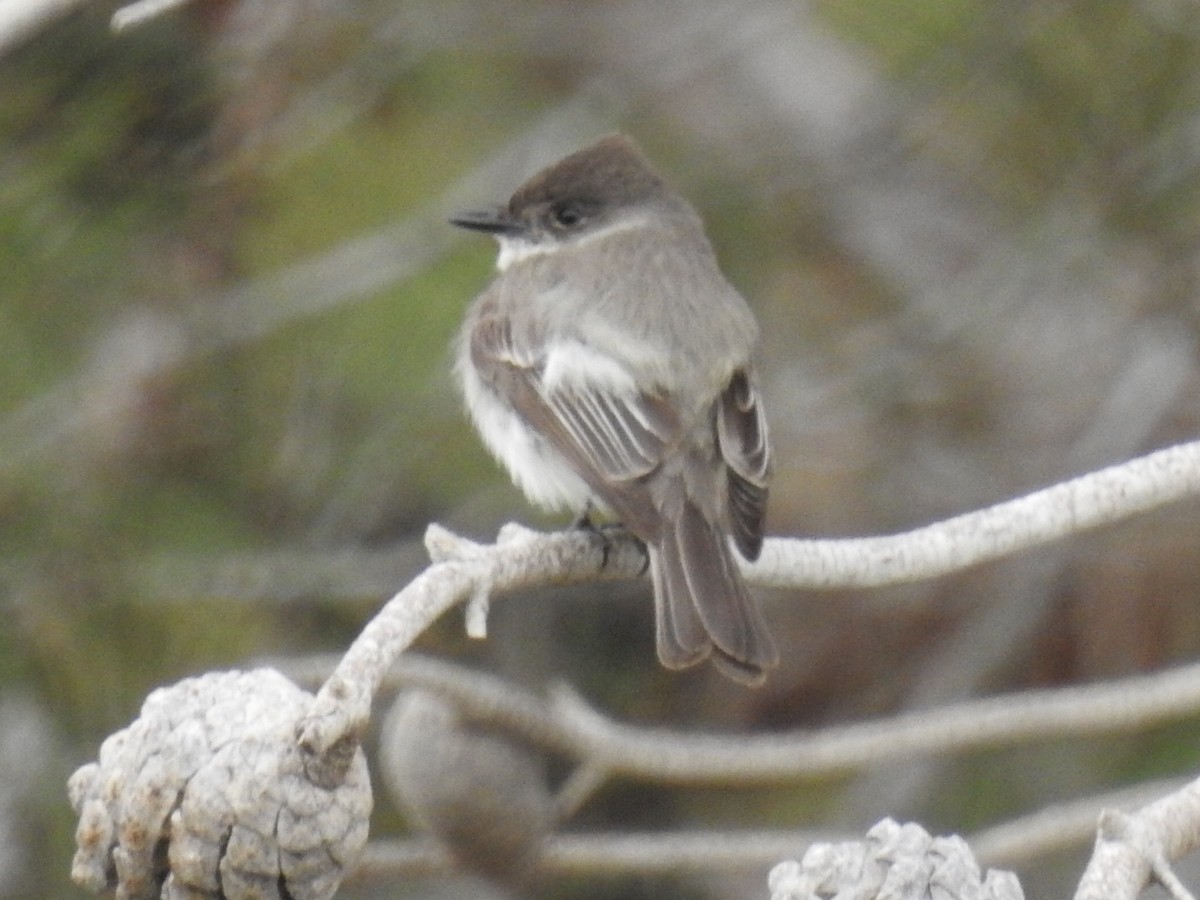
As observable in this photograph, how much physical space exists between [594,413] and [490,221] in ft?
2.61

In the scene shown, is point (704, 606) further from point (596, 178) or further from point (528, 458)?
point (596, 178)

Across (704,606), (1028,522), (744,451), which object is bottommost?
(1028,522)

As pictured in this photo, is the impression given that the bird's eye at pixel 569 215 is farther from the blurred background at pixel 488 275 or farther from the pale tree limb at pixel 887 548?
the pale tree limb at pixel 887 548

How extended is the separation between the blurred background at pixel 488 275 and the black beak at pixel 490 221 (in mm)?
486

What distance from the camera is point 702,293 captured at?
157 inches

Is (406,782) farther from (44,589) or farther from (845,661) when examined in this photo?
(845,661)

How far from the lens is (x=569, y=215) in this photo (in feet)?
14.2

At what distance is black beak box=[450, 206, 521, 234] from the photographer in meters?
4.21

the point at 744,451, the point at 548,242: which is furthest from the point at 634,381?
the point at 548,242

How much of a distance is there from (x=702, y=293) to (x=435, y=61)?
1.64 m

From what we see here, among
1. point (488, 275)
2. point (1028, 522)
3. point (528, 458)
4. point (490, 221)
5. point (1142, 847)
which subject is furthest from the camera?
point (488, 275)

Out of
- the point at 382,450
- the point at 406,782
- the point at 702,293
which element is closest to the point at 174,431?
the point at 382,450

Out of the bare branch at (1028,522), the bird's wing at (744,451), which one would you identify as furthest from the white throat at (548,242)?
the bare branch at (1028,522)

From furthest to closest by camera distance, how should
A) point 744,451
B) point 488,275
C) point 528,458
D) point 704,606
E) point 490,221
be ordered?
point 488,275, point 490,221, point 528,458, point 744,451, point 704,606
